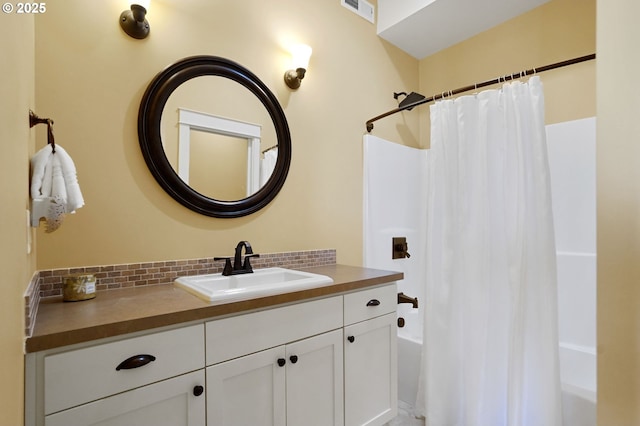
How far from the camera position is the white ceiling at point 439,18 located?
2.28 meters

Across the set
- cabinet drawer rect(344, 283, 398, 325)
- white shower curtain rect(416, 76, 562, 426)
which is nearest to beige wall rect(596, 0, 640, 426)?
white shower curtain rect(416, 76, 562, 426)

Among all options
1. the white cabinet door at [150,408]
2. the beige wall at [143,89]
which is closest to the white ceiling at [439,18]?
the beige wall at [143,89]

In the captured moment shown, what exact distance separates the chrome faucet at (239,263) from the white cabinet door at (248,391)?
0.49 m

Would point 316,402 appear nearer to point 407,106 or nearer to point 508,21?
point 407,106

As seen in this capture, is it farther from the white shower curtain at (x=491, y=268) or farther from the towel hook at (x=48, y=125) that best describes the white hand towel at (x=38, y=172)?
the white shower curtain at (x=491, y=268)

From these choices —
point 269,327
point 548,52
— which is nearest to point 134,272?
point 269,327

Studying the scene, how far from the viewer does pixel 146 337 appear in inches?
37.8

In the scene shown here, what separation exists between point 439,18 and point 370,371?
2.49m

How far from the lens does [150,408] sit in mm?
968

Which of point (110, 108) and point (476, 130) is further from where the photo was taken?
point (476, 130)

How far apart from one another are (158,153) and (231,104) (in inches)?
19.3

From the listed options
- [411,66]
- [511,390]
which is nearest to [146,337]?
[511,390]

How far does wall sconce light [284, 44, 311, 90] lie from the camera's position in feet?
6.49

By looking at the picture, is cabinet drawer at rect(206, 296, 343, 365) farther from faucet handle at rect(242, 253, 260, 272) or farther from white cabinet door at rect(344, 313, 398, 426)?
faucet handle at rect(242, 253, 260, 272)
